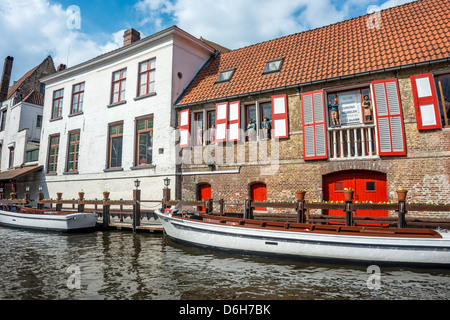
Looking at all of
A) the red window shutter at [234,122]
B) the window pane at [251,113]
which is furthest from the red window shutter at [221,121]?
the window pane at [251,113]

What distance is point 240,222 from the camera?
8.56 m

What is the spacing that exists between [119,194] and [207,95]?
6.76 meters

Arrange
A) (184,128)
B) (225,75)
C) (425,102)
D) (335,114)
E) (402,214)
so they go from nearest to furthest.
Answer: (402,214) < (425,102) < (335,114) < (184,128) < (225,75)

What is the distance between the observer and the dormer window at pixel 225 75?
14.2 metres

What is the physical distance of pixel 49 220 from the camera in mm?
12742

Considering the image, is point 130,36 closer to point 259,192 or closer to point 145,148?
point 145,148

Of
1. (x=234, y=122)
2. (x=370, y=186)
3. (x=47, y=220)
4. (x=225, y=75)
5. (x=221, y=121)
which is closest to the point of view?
(x=370, y=186)

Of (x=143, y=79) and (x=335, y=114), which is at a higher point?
(x=143, y=79)

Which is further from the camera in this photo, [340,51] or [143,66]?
[143,66]

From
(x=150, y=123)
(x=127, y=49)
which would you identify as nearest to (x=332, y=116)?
(x=150, y=123)

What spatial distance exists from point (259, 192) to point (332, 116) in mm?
3992

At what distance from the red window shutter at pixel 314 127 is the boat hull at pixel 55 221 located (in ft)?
30.1

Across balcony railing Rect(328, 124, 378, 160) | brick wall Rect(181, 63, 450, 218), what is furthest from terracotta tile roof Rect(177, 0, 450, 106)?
balcony railing Rect(328, 124, 378, 160)

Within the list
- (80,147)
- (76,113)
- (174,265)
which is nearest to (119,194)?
(80,147)
